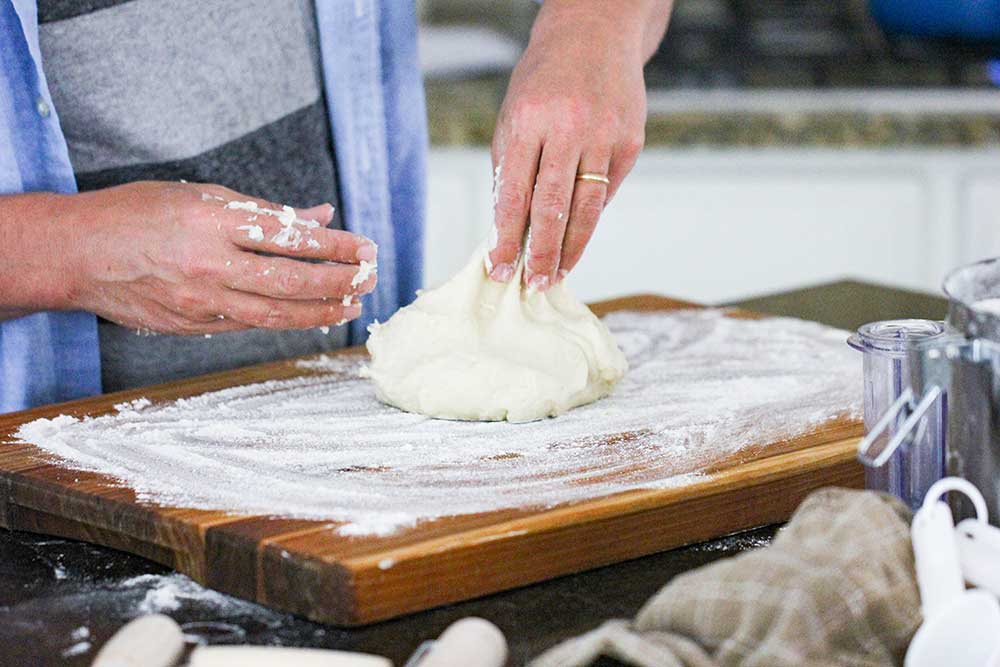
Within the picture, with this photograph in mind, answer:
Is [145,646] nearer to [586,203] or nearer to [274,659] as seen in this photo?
[274,659]

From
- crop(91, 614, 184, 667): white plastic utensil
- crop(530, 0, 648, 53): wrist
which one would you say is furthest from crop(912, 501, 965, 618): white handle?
crop(530, 0, 648, 53): wrist

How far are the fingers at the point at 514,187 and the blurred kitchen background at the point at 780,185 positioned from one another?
53.9 inches

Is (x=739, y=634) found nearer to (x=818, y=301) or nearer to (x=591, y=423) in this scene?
(x=591, y=423)

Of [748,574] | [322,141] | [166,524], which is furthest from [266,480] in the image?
[322,141]

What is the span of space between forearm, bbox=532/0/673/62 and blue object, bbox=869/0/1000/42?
151 cm

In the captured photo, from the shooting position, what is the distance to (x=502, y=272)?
132 centimetres

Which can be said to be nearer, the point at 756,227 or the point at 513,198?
the point at 513,198

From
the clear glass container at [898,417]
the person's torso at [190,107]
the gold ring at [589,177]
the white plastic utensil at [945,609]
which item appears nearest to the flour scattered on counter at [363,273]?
the gold ring at [589,177]

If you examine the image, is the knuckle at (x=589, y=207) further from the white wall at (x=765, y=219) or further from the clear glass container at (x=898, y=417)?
the white wall at (x=765, y=219)

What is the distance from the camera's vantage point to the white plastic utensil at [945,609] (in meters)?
0.71

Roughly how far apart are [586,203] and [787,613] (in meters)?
0.63

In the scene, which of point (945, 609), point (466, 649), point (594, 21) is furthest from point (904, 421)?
point (594, 21)

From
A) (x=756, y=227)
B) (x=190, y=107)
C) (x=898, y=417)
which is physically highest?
(x=190, y=107)

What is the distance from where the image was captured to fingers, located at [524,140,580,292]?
1.24m
